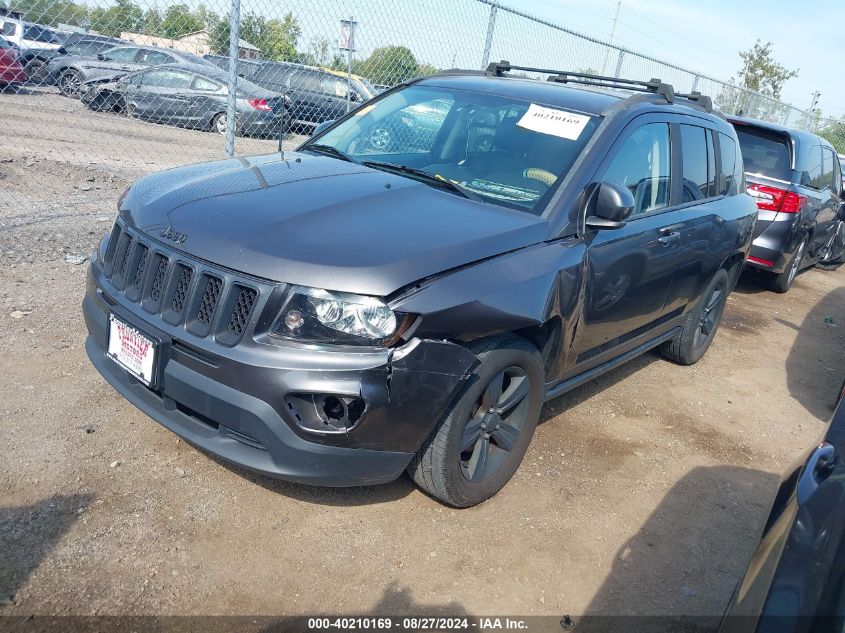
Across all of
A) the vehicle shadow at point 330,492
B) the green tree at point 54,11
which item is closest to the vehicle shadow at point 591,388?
the vehicle shadow at point 330,492

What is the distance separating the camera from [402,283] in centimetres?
250

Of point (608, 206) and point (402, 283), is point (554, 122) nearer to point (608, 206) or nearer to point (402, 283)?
point (608, 206)

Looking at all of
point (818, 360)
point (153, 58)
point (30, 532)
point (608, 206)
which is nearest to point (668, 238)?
point (608, 206)

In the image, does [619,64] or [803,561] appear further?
[619,64]

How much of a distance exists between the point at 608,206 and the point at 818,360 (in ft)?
13.9

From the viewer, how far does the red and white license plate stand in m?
2.71

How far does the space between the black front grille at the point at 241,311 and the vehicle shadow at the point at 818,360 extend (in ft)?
14.1

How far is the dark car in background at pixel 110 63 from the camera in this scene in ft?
42.7

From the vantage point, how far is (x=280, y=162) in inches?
143

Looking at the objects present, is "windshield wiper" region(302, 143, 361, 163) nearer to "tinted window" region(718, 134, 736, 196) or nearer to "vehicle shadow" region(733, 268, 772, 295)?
"tinted window" region(718, 134, 736, 196)

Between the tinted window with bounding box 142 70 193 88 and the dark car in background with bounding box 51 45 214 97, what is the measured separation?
286 mm

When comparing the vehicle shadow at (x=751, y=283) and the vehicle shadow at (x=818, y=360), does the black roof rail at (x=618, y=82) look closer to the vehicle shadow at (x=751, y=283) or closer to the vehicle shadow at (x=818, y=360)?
the vehicle shadow at (x=818, y=360)

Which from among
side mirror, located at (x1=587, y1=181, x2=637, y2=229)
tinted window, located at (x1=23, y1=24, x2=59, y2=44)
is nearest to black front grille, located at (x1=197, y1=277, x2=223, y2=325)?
side mirror, located at (x1=587, y1=181, x2=637, y2=229)

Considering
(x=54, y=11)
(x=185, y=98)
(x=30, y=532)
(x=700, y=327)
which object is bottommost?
(x=30, y=532)
